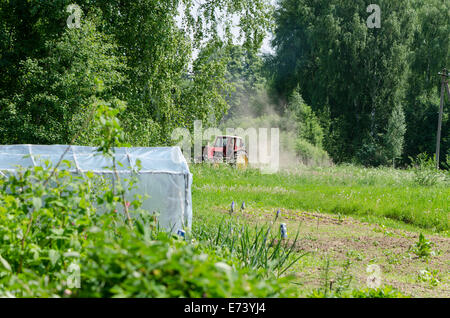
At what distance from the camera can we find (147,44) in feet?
53.5

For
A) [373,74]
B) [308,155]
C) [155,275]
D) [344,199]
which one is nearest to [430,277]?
[155,275]

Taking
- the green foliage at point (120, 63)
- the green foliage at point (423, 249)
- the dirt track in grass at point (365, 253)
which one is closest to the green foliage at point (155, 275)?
the dirt track in grass at point (365, 253)

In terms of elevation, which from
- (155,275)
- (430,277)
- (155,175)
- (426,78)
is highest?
(426,78)

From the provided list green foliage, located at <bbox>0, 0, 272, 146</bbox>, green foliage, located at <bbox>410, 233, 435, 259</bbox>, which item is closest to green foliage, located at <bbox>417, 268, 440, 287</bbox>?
green foliage, located at <bbox>410, 233, 435, 259</bbox>

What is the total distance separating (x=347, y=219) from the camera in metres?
11.3

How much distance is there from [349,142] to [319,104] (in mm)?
3931

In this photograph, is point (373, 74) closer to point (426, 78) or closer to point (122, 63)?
point (426, 78)

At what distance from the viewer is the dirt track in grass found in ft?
18.6

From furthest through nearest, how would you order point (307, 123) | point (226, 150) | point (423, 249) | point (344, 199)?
point (307, 123) < point (226, 150) < point (344, 199) < point (423, 249)

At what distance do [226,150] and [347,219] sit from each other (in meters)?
13.7

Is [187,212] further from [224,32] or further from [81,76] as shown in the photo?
[224,32]

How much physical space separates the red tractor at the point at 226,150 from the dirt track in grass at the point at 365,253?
479 inches

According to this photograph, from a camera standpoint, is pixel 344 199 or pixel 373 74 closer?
pixel 344 199

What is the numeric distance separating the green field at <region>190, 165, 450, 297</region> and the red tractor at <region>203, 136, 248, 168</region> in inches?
Answer: 134
